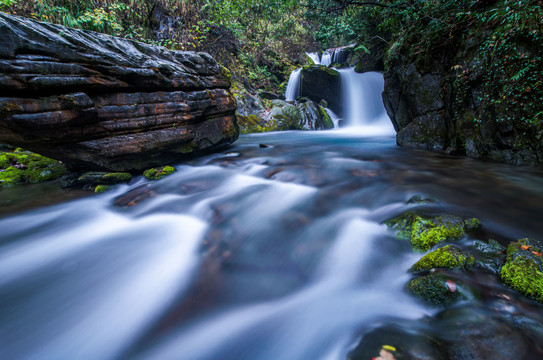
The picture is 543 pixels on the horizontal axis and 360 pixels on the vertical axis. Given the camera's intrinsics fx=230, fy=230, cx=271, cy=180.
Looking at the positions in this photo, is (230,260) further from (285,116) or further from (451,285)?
(285,116)

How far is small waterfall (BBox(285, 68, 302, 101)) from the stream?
12.1 metres

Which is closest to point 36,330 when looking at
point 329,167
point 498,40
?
point 329,167

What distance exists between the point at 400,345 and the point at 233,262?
1591 mm

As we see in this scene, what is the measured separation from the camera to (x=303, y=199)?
12.1ft

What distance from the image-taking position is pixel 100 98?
3.94 meters

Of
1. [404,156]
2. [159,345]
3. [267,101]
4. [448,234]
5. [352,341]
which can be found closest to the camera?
[352,341]

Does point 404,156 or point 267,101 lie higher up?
point 267,101

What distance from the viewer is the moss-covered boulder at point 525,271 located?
58.2 inches

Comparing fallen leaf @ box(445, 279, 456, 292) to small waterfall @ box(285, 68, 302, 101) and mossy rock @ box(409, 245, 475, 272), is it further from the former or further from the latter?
small waterfall @ box(285, 68, 302, 101)

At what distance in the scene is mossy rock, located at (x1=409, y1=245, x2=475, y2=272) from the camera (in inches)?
69.6

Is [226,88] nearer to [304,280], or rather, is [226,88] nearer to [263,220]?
[263,220]

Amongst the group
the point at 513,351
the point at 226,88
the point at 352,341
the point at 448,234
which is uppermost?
the point at 226,88

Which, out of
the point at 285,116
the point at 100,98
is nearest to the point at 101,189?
the point at 100,98

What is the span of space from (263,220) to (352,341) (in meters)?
1.94
